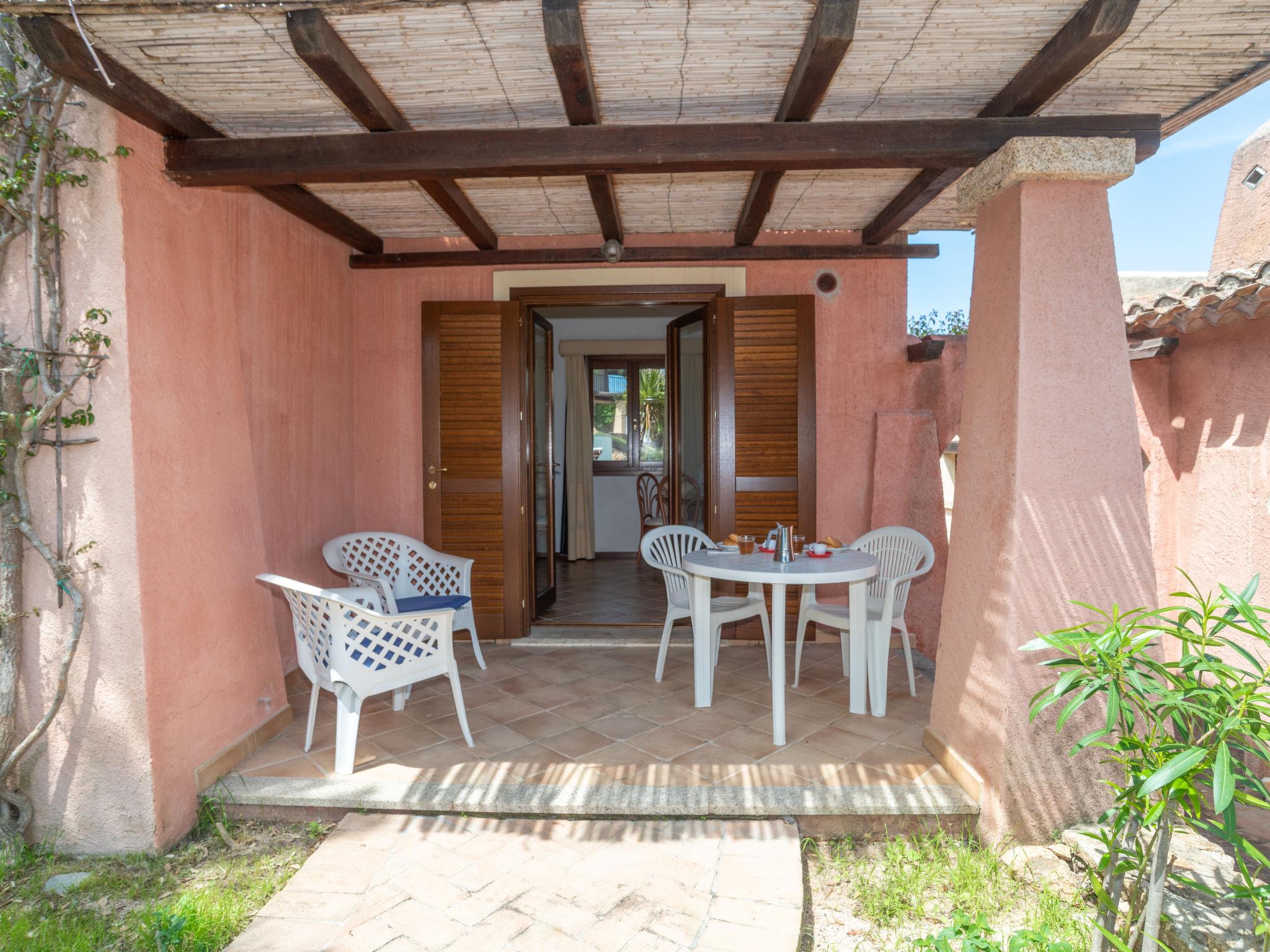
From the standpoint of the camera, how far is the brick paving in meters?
2.59

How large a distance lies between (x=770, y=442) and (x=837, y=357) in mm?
686

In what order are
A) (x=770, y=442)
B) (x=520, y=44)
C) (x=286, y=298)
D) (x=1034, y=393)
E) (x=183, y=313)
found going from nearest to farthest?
(x=520, y=44) < (x=1034, y=393) < (x=183, y=313) < (x=286, y=298) < (x=770, y=442)

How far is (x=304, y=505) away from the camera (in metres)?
3.92

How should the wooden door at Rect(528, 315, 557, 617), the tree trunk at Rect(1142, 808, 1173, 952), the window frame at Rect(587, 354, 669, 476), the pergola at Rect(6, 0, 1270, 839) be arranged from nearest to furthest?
1. the tree trunk at Rect(1142, 808, 1173, 952)
2. the pergola at Rect(6, 0, 1270, 839)
3. the wooden door at Rect(528, 315, 557, 617)
4. the window frame at Rect(587, 354, 669, 476)

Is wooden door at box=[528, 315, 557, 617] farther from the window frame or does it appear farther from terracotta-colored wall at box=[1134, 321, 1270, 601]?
terracotta-colored wall at box=[1134, 321, 1270, 601]

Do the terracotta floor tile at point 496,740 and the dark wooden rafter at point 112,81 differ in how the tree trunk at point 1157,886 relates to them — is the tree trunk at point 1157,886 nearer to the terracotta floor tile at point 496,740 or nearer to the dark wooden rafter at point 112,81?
the terracotta floor tile at point 496,740

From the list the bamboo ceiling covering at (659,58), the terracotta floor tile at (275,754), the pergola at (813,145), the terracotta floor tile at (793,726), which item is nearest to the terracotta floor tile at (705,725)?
the terracotta floor tile at (793,726)

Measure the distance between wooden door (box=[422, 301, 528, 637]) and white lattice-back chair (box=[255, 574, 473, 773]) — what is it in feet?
5.03

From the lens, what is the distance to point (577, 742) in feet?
9.57

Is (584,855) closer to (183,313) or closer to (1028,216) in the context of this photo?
(183,313)

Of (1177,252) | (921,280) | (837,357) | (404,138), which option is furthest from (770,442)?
(1177,252)

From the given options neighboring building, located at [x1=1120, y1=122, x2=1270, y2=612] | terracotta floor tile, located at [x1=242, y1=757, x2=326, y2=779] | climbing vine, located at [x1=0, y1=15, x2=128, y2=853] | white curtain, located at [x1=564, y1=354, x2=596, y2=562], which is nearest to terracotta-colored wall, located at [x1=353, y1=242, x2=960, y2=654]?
neighboring building, located at [x1=1120, y1=122, x2=1270, y2=612]

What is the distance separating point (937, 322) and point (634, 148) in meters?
10.6

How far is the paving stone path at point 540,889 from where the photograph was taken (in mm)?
1879
